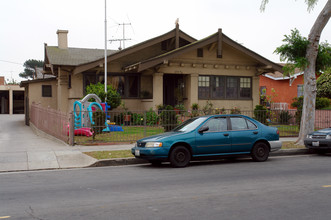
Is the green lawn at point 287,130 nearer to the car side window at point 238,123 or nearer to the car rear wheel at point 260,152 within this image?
the car rear wheel at point 260,152

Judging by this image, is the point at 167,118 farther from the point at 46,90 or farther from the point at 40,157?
the point at 46,90

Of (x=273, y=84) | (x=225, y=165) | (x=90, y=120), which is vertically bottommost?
(x=225, y=165)

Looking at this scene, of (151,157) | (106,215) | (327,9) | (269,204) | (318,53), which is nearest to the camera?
(106,215)

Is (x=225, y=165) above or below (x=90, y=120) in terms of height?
below

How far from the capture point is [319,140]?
545 inches

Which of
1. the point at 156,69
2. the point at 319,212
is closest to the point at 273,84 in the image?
the point at 156,69

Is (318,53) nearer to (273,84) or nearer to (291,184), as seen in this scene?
(291,184)

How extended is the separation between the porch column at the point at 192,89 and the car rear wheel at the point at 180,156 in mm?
12080

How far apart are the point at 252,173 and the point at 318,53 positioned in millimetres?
8235

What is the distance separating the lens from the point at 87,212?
6133 millimetres

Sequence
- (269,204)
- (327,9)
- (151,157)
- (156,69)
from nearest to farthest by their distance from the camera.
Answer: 1. (269,204)
2. (151,157)
3. (327,9)
4. (156,69)

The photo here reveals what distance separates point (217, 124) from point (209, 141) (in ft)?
2.34

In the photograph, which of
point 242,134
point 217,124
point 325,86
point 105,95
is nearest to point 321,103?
point 325,86

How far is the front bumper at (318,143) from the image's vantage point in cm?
1367
